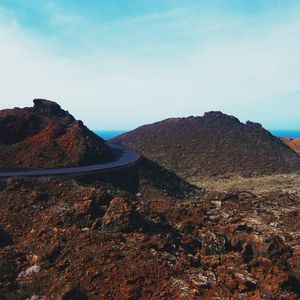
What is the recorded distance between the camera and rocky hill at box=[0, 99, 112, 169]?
38.6 metres

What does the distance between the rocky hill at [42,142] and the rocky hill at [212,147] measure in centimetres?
1886

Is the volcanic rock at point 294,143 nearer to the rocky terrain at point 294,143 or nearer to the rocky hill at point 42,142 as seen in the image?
the rocky terrain at point 294,143

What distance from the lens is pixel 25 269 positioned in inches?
637

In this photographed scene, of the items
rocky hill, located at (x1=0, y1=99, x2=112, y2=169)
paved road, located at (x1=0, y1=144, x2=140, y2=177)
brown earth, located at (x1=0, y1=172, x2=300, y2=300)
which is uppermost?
rocky hill, located at (x1=0, y1=99, x2=112, y2=169)

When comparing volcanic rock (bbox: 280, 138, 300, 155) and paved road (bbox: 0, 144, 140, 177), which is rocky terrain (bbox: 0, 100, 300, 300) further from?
volcanic rock (bbox: 280, 138, 300, 155)

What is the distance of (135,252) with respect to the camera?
53.2 feet

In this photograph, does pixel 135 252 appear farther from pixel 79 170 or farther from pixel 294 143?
pixel 294 143

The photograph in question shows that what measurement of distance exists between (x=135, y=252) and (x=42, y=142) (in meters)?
27.9

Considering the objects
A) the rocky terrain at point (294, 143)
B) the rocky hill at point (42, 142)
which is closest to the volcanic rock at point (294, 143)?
the rocky terrain at point (294, 143)

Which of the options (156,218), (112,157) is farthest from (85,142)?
(156,218)

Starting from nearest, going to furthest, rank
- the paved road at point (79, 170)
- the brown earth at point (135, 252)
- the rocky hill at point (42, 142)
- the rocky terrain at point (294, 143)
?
the brown earth at point (135, 252) < the paved road at point (79, 170) < the rocky hill at point (42, 142) < the rocky terrain at point (294, 143)

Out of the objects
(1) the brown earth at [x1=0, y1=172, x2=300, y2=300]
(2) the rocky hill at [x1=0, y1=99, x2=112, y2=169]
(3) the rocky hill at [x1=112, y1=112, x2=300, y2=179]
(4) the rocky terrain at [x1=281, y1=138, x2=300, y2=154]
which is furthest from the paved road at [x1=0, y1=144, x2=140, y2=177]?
(4) the rocky terrain at [x1=281, y1=138, x2=300, y2=154]

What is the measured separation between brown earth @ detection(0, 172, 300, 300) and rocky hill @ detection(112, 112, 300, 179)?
36533mm

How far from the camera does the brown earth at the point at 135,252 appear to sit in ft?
47.3
